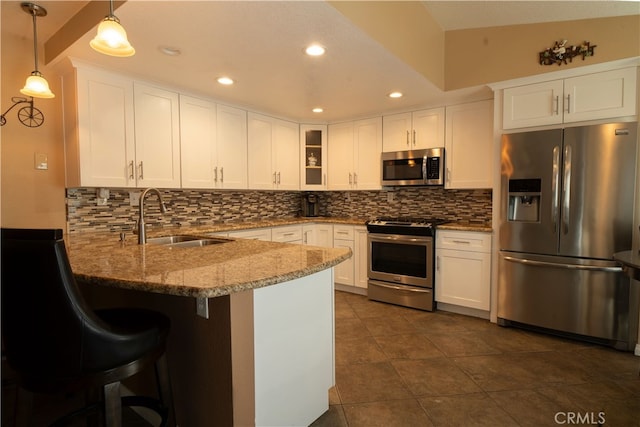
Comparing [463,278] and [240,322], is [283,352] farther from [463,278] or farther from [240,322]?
[463,278]

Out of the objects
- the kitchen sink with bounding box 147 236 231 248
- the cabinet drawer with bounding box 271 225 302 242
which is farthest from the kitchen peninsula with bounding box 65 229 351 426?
the cabinet drawer with bounding box 271 225 302 242

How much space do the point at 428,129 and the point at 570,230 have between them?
1694 millimetres

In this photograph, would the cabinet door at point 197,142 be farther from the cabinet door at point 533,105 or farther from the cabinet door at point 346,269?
the cabinet door at point 533,105

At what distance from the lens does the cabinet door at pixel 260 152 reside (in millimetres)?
3826

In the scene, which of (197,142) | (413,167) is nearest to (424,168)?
(413,167)

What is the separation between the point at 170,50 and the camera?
2.28 meters

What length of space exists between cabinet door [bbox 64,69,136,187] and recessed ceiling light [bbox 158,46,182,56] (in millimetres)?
668

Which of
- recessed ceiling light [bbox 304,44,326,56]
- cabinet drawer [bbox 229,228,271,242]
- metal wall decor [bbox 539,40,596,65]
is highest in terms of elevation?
metal wall decor [bbox 539,40,596,65]

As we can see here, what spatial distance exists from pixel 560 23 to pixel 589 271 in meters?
2.02

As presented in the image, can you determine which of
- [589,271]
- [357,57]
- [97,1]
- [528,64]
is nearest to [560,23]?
[528,64]

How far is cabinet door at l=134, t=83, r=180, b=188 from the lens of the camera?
9.31 ft

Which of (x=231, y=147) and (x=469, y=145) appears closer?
(x=469, y=145)

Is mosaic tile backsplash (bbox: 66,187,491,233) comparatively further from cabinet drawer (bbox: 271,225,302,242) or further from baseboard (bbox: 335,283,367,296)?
baseboard (bbox: 335,283,367,296)

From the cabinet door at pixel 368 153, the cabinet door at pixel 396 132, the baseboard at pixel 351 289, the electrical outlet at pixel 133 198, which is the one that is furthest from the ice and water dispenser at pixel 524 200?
the electrical outlet at pixel 133 198
